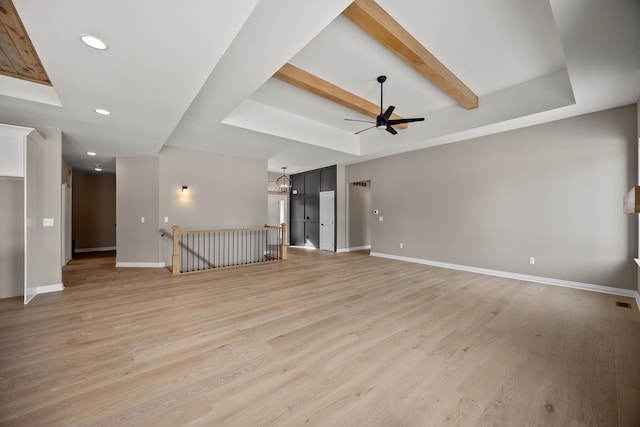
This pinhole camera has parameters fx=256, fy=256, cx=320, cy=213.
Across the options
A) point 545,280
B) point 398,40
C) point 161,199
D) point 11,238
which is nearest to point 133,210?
point 161,199

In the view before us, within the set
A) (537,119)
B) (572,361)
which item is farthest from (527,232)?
(572,361)

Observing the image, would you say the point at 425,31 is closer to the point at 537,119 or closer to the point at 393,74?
the point at 393,74

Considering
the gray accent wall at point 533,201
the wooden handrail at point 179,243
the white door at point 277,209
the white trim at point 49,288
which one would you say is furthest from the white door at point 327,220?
the white trim at point 49,288

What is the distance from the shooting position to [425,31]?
9.73 ft

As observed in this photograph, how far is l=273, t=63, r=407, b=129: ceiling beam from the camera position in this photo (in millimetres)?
3578

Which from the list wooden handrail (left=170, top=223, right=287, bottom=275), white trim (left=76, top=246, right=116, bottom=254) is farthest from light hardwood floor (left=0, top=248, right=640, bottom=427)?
white trim (left=76, top=246, right=116, bottom=254)

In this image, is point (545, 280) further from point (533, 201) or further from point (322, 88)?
point (322, 88)

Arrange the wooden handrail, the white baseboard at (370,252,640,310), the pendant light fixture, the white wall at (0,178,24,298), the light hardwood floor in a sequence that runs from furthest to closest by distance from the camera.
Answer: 1. the pendant light fixture
2. the wooden handrail
3. the white baseboard at (370,252,640,310)
4. the white wall at (0,178,24,298)
5. the light hardwood floor

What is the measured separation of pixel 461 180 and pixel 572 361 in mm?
4179

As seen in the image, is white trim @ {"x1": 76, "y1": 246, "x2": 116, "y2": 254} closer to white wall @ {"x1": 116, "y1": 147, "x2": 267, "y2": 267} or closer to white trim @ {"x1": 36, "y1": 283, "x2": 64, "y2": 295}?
white wall @ {"x1": 116, "y1": 147, "x2": 267, "y2": 267}

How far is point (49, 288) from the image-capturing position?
4.05 m

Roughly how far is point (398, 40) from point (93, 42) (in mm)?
2883

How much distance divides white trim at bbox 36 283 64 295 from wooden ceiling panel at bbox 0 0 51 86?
3.04 m

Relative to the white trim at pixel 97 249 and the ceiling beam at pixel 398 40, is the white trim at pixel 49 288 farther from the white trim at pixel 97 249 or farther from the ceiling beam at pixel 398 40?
the ceiling beam at pixel 398 40
